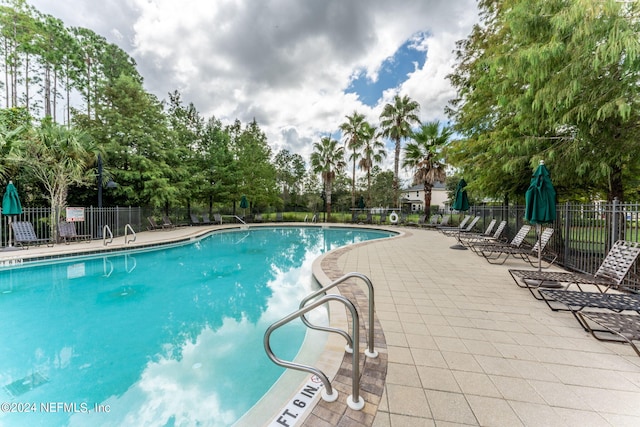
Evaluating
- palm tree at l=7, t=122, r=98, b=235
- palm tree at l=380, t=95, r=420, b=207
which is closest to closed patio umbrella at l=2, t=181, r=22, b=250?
palm tree at l=7, t=122, r=98, b=235

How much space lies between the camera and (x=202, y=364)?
3168 mm

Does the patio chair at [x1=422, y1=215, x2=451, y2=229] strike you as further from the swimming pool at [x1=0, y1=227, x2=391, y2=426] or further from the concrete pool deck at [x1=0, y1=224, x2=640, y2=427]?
the concrete pool deck at [x1=0, y1=224, x2=640, y2=427]

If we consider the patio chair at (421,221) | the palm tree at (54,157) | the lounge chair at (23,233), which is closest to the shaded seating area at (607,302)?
the patio chair at (421,221)

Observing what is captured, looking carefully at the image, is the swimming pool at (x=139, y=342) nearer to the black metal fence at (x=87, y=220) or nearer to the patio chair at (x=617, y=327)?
the patio chair at (x=617, y=327)

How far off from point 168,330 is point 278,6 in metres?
11.1

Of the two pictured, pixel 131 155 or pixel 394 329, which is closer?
pixel 394 329

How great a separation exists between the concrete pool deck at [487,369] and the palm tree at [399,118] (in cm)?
1498

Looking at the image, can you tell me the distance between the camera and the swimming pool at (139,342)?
2.52m

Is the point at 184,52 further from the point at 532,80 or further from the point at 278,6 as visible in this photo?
the point at 532,80

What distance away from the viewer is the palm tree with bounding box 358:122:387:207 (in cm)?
2005

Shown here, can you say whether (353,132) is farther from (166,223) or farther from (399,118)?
(166,223)

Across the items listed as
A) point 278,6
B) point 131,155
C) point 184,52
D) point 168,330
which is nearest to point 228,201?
point 131,155

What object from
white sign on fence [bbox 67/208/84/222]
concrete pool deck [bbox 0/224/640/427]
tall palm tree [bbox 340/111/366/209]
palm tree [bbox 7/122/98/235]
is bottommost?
concrete pool deck [bbox 0/224/640/427]

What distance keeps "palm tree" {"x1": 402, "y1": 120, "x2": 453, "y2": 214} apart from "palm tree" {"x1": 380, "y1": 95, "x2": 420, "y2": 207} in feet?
3.54
